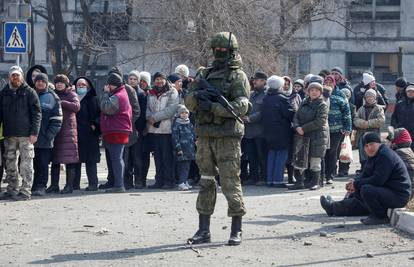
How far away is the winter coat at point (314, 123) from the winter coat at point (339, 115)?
124 centimetres

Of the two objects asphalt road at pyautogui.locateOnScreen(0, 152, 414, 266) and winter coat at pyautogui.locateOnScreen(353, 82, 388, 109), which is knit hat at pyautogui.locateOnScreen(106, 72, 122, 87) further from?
winter coat at pyautogui.locateOnScreen(353, 82, 388, 109)

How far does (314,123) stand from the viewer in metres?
16.2

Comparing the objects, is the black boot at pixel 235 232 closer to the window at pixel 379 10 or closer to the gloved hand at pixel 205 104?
the gloved hand at pixel 205 104

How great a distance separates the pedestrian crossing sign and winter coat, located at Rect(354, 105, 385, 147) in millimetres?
7265

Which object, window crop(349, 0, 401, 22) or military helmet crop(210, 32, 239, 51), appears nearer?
military helmet crop(210, 32, 239, 51)

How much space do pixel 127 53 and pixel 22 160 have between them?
23955 mm

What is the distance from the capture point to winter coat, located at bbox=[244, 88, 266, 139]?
1691 cm

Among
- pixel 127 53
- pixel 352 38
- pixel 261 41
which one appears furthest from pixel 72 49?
pixel 352 38

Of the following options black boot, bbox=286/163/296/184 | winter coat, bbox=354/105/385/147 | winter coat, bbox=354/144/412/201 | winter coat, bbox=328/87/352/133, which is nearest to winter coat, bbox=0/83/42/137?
black boot, bbox=286/163/296/184

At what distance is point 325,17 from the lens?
39.8 meters

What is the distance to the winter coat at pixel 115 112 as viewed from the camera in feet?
51.0

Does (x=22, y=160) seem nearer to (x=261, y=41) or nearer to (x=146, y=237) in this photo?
(x=146, y=237)

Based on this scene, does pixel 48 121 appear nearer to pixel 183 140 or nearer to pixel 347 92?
pixel 183 140

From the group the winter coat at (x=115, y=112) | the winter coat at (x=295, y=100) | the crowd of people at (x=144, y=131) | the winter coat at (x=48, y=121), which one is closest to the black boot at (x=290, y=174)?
the crowd of people at (x=144, y=131)
